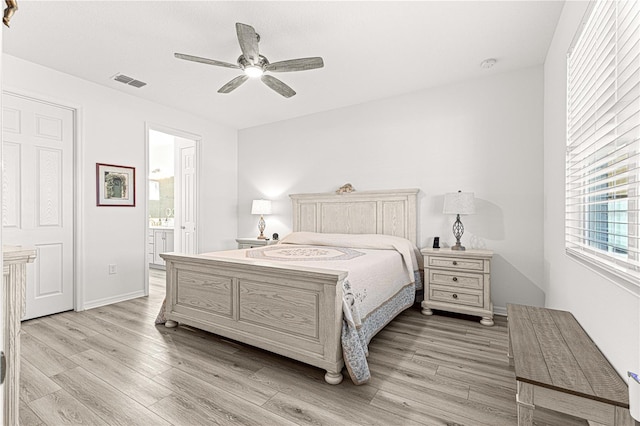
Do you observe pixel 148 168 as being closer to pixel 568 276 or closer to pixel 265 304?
pixel 265 304

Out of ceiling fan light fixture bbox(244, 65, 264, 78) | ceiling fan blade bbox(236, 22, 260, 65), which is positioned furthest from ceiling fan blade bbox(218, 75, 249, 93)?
ceiling fan blade bbox(236, 22, 260, 65)

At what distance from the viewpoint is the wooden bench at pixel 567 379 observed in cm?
115

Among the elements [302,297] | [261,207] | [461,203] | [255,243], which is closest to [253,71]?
[302,297]

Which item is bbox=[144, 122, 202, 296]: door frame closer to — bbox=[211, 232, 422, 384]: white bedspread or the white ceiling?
the white ceiling

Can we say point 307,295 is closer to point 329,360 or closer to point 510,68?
point 329,360

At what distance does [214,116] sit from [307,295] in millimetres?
3651

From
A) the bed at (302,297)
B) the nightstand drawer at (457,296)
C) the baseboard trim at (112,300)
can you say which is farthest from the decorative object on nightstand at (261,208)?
the nightstand drawer at (457,296)

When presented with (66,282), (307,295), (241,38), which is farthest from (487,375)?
(66,282)

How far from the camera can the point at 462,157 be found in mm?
3613

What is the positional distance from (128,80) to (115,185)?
3.93ft

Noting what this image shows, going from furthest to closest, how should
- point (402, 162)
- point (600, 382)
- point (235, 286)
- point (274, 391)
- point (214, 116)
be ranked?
point (214, 116), point (402, 162), point (235, 286), point (274, 391), point (600, 382)

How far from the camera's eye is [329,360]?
6.70ft

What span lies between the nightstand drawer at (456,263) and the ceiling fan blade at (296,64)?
2139 mm

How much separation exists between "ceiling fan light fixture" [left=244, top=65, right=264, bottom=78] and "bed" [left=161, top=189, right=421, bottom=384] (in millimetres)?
1504
